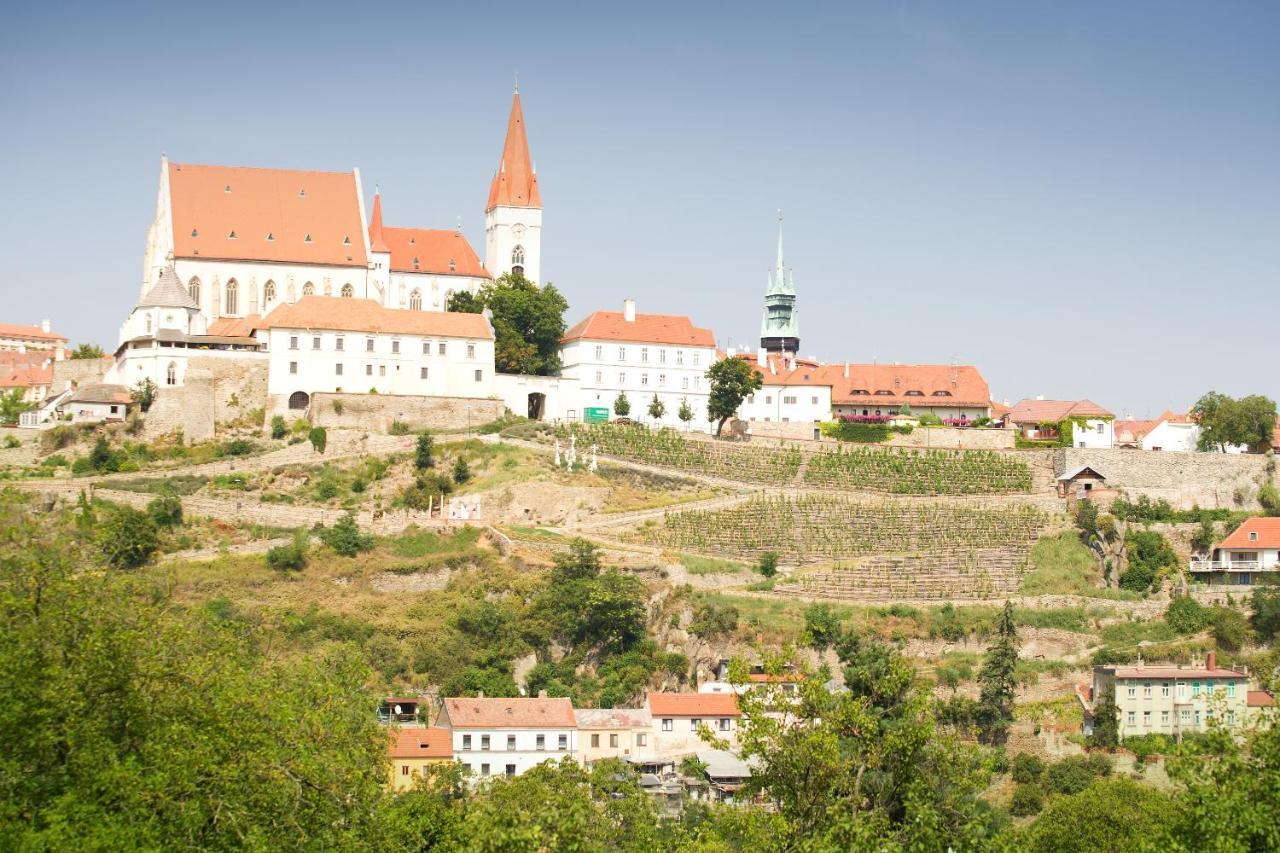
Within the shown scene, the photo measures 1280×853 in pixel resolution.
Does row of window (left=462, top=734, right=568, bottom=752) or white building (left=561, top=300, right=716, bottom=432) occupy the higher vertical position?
white building (left=561, top=300, right=716, bottom=432)

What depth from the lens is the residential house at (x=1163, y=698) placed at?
52969 millimetres

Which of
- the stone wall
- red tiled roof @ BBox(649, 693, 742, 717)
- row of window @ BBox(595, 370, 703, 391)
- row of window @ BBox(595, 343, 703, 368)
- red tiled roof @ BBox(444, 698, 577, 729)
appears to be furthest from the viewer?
row of window @ BBox(595, 343, 703, 368)

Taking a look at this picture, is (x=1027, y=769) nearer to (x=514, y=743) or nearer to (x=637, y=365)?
(x=514, y=743)

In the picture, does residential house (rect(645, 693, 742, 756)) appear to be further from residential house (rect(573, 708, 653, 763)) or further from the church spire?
the church spire

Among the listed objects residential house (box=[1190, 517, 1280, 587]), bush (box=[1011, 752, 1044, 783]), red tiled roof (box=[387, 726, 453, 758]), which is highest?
residential house (box=[1190, 517, 1280, 587])

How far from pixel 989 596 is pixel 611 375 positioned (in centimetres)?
2599

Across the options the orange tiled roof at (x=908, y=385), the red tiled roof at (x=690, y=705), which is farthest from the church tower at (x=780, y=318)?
the red tiled roof at (x=690, y=705)

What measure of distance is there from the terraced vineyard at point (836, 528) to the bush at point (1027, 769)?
1607cm

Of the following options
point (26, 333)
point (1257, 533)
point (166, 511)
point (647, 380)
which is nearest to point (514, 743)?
point (166, 511)

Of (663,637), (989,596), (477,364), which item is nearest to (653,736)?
(663,637)

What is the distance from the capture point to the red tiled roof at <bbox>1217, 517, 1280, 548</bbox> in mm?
65812

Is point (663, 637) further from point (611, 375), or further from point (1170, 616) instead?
point (611, 375)

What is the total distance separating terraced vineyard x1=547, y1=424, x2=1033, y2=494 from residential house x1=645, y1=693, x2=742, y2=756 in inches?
845

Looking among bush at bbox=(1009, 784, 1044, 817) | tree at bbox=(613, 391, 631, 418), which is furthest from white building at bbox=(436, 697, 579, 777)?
tree at bbox=(613, 391, 631, 418)
